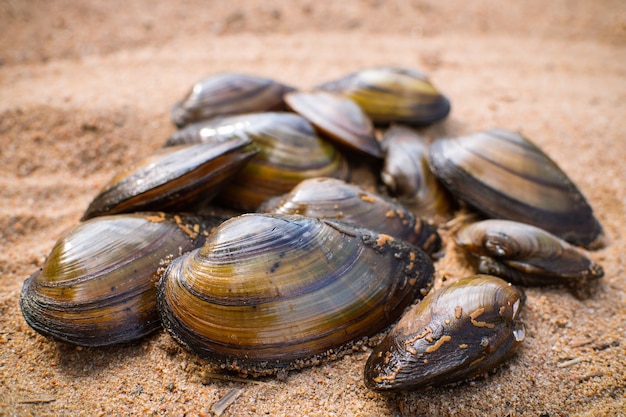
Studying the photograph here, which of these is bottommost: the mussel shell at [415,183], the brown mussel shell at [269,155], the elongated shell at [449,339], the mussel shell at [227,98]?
the elongated shell at [449,339]

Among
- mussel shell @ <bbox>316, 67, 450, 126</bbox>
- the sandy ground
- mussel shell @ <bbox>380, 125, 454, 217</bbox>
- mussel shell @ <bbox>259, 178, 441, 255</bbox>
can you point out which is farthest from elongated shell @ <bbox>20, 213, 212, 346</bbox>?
mussel shell @ <bbox>316, 67, 450, 126</bbox>

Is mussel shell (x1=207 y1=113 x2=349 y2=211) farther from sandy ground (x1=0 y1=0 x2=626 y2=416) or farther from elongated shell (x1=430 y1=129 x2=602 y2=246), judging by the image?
sandy ground (x1=0 y1=0 x2=626 y2=416)

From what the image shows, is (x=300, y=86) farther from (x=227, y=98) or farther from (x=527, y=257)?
(x=527, y=257)

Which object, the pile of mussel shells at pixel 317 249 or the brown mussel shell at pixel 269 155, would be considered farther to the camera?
the brown mussel shell at pixel 269 155

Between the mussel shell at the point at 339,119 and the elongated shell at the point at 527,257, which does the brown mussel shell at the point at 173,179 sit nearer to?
the mussel shell at the point at 339,119

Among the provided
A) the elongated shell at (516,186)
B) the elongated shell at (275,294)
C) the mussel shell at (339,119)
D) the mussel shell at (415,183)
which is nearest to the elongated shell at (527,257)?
the elongated shell at (516,186)

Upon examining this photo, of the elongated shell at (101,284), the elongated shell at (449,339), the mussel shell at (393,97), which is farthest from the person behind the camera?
the mussel shell at (393,97)

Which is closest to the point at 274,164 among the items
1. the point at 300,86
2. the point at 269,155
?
the point at 269,155
